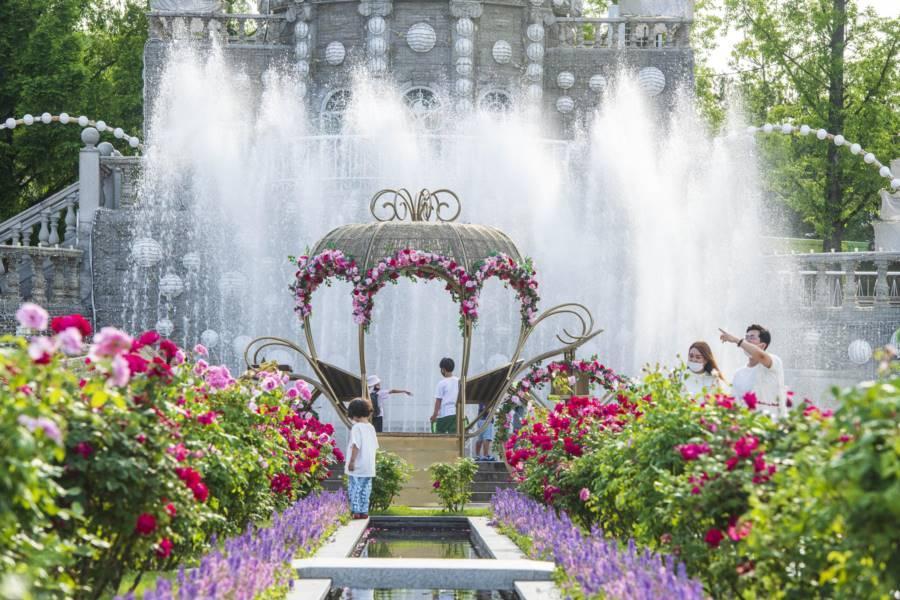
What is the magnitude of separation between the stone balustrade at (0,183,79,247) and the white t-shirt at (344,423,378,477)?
1647 cm

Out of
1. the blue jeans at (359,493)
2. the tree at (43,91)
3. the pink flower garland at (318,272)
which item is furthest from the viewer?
the tree at (43,91)

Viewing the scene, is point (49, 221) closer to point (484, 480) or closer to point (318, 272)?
point (318, 272)

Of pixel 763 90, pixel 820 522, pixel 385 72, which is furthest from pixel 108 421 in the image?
pixel 763 90

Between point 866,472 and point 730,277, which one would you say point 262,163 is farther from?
point 866,472

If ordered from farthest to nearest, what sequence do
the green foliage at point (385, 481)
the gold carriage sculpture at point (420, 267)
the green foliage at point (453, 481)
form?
the gold carriage sculpture at point (420, 267) < the green foliage at point (453, 481) < the green foliage at point (385, 481)

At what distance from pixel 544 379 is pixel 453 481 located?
112 inches

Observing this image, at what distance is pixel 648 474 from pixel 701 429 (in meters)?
0.50

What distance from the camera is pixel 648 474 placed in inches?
345

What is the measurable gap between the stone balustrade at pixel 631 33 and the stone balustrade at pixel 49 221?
12.1m

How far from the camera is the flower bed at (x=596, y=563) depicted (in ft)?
23.6

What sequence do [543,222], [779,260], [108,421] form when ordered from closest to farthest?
[108,421], [543,222], [779,260]

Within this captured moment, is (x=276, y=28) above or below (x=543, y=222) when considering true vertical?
above

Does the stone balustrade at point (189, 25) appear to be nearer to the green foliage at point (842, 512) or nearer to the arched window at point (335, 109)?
the arched window at point (335, 109)

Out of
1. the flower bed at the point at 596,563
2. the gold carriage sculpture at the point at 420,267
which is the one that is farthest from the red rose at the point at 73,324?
the gold carriage sculpture at the point at 420,267
